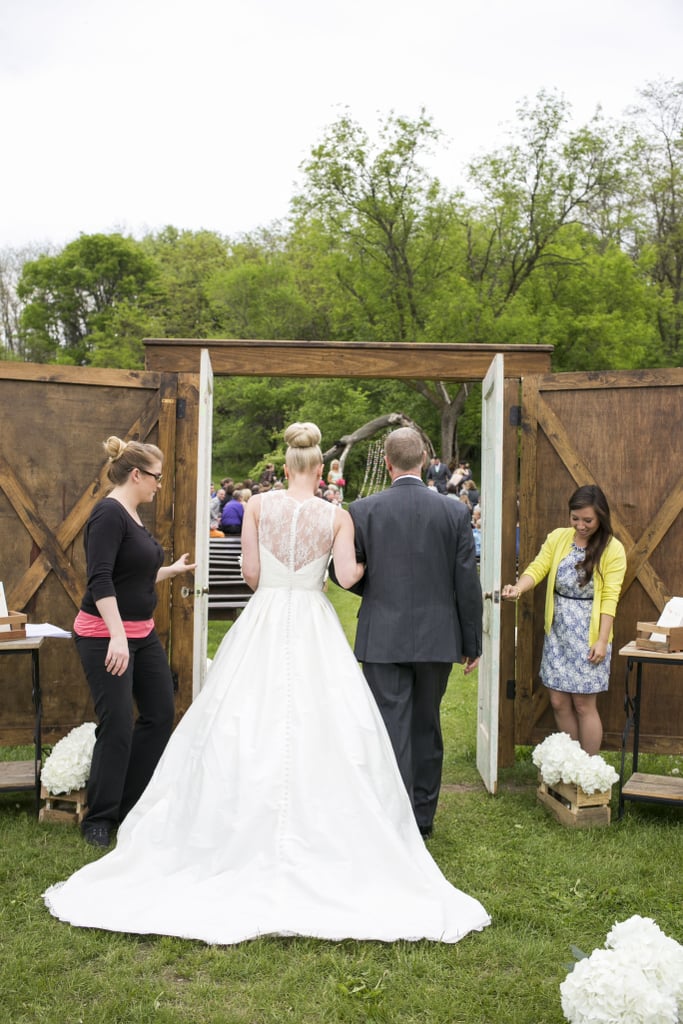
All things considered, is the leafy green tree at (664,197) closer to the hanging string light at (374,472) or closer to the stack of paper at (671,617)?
the hanging string light at (374,472)

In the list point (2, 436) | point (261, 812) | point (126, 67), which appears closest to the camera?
point (261, 812)

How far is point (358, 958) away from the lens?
336 cm

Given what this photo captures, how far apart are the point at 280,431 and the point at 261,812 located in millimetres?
35229

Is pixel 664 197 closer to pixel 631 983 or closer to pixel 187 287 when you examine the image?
pixel 187 287

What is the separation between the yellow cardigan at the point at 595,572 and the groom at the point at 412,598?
1037 millimetres

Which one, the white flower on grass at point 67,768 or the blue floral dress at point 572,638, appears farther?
the blue floral dress at point 572,638

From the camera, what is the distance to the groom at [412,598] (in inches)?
180

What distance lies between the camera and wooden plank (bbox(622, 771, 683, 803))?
4.98m

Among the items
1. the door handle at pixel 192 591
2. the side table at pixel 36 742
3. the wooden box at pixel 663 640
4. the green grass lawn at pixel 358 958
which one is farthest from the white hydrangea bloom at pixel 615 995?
the door handle at pixel 192 591

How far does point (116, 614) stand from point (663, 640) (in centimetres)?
295

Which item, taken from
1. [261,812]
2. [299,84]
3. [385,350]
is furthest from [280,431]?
[261,812]

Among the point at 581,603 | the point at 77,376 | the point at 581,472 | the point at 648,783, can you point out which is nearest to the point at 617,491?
the point at 581,472

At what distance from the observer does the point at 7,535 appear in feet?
18.7

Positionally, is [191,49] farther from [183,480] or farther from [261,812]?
[261,812]
